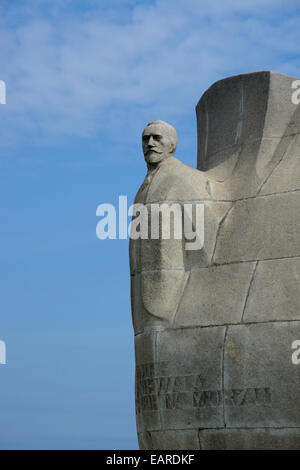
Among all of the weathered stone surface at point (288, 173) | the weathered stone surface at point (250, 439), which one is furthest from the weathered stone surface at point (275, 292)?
the weathered stone surface at point (250, 439)

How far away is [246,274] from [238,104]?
9.80 feet

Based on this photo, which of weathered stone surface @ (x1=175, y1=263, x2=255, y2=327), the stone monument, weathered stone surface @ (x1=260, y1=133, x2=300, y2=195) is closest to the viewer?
the stone monument

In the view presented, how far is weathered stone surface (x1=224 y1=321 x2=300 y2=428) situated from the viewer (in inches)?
450

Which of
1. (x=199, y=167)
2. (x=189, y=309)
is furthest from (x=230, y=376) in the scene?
(x=199, y=167)

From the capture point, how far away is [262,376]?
458 inches

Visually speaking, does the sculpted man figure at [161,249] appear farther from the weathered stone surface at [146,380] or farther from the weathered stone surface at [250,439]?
the weathered stone surface at [250,439]

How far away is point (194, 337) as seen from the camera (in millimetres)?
12367

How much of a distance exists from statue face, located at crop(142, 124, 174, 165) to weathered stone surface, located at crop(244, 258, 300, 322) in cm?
254

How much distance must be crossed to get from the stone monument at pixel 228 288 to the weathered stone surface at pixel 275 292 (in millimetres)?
15

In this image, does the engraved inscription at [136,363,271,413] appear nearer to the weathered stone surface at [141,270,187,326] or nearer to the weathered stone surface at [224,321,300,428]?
the weathered stone surface at [224,321,300,428]

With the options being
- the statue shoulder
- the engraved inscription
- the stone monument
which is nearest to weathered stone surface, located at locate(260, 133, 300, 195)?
the stone monument

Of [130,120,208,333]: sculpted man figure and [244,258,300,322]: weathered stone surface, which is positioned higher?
[130,120,208,333]: sculpted man figure

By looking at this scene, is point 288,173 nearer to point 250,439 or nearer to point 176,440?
point 250,439

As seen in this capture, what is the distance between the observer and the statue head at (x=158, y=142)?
13711mm
